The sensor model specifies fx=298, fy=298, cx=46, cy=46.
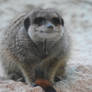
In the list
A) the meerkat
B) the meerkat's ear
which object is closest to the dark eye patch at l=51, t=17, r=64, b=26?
the meerkat

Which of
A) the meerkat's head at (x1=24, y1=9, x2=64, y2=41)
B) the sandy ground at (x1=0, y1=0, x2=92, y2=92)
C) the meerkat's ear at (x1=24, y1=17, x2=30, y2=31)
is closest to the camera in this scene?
the meerkat's head at (x1=24, y1=9, x2=64, y2=41)

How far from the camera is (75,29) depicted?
7.27 metres

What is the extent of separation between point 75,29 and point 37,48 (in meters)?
3.77

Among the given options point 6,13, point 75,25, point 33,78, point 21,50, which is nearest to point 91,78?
point 33,78

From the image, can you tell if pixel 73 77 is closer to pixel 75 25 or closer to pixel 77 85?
pixel 77 85

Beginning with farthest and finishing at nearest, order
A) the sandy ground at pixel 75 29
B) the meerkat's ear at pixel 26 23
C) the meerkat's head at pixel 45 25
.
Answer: the sandy ground at pixel 75 29, the meerkat's ear at pixel 26 23, the meerkat's head at pixel 45 25

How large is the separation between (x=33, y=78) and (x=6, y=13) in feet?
14.2

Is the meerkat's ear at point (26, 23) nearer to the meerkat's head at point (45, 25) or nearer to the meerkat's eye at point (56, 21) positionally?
the meerkat's head at point (45, 25)

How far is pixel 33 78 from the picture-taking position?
3.79m

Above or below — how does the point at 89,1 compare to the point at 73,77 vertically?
above

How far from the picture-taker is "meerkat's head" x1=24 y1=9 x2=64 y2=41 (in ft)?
10.8

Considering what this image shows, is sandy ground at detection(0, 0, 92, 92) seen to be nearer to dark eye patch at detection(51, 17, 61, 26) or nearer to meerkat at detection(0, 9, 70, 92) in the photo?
meerkat at detection(0, 9, 70, 92)

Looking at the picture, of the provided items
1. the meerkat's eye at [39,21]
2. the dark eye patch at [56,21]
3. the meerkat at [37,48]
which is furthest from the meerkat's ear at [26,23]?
the dark eye patch at [56,21]

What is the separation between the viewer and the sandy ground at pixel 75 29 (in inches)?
148
